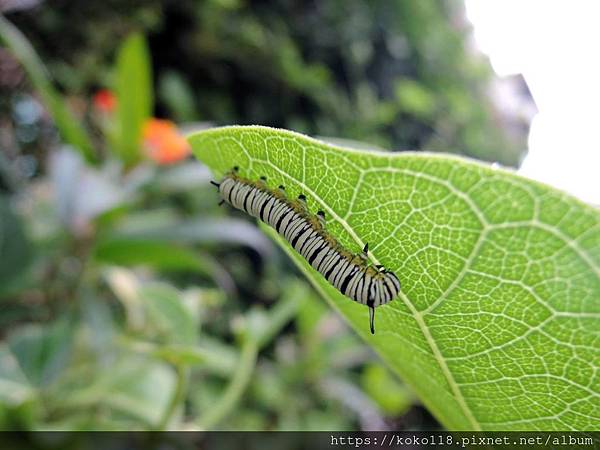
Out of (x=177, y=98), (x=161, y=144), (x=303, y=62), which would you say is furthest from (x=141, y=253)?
(x=303, y=62)

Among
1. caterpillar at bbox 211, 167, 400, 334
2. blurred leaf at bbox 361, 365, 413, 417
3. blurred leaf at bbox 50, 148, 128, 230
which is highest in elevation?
caterpillar at bbox 211, 167, 400, 334

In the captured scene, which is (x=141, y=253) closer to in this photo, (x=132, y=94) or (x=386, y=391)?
(x=132, y=94)

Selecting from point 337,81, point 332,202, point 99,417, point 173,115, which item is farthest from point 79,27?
point 332,202

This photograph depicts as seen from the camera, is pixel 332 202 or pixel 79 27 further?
pixel 79 27

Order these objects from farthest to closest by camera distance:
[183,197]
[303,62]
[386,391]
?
[303,62] → [183,197] → [386,391]

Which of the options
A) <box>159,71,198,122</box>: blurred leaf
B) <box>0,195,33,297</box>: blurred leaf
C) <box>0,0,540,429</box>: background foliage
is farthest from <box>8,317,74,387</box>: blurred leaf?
<box>159,71,198,122</box>: blurred leaf

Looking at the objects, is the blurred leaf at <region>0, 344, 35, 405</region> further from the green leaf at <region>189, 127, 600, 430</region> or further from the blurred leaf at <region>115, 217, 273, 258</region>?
the green leaf at <region>189, 127, 600, 430</region>

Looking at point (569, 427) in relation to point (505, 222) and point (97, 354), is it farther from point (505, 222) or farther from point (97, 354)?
point (97, 354)
